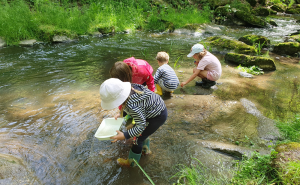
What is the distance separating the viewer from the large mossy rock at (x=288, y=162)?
4.64 feet

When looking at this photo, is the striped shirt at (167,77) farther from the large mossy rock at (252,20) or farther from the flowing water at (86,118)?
the large mossy rock at (252,20)

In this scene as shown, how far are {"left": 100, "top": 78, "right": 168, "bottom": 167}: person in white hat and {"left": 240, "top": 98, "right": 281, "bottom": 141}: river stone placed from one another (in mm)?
1397

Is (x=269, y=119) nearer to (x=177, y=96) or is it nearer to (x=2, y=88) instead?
(x=177, y=96)

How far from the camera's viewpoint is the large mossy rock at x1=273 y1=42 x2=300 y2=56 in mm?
6146

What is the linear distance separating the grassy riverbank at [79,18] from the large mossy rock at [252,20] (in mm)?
1867

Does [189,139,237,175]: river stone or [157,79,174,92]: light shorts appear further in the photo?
[157,79,174,92]: light shorts

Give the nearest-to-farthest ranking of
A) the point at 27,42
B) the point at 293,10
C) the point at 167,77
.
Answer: the point at 167,77, the point at 27,42, the point at 293,10

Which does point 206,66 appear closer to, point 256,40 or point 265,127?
point 265,127

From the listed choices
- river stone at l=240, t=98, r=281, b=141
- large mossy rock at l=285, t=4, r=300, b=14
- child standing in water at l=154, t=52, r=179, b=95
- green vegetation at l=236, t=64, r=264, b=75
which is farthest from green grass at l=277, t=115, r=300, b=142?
large mossy rock at l=285, t=4, r=300, b=14

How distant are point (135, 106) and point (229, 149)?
3.90ft

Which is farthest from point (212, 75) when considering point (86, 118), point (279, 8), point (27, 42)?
point (279, 8)

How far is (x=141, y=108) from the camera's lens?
5.57 ft

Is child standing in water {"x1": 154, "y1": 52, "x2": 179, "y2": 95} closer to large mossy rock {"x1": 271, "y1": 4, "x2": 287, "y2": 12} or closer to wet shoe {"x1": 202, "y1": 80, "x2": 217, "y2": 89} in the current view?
wet shoe {"x1": 202, "y1": 80, "x2": 217, "y2": 89}

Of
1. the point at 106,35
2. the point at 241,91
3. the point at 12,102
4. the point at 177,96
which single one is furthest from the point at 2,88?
the point at 106,35
